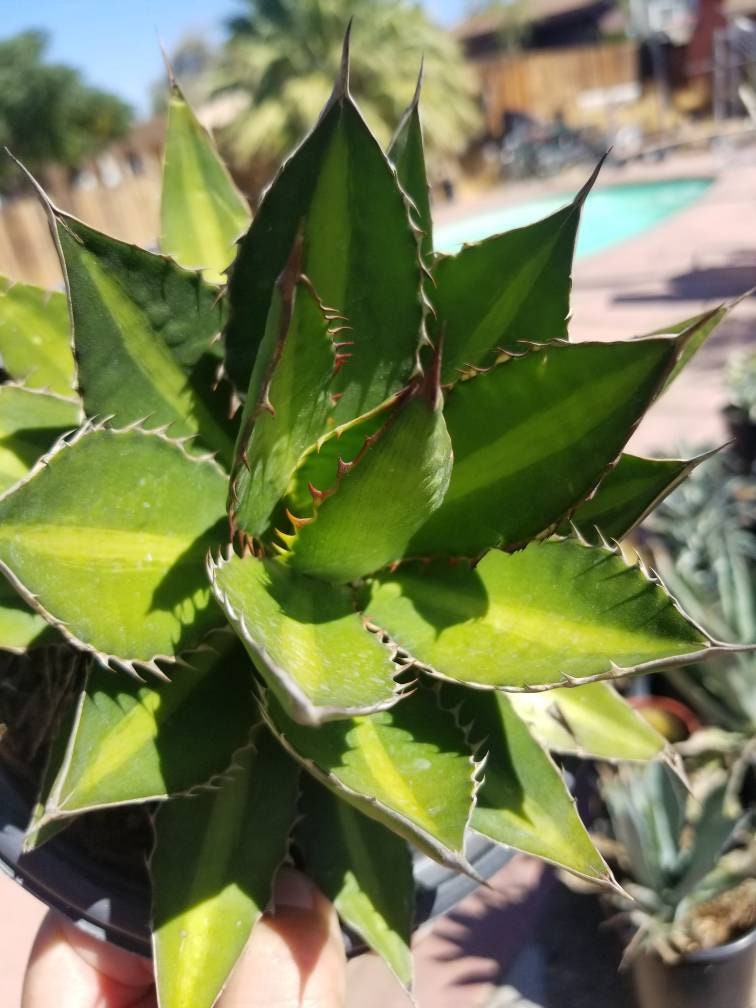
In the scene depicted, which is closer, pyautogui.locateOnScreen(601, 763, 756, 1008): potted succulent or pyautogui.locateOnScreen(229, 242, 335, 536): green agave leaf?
pyautogui.locateOnScreen(229, 242, 335, 536): green agave leaf

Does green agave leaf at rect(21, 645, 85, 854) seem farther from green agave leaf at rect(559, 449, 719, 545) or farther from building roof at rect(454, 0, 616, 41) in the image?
building roof at rect(454, 0, 616, 41)

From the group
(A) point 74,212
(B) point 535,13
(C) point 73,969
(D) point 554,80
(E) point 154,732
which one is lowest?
(C) point 73,969

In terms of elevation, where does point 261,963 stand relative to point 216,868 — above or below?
below

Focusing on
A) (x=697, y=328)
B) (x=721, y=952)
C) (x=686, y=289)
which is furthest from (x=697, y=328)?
(x=686, y=289)

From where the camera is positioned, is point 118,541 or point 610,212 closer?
point 118,541

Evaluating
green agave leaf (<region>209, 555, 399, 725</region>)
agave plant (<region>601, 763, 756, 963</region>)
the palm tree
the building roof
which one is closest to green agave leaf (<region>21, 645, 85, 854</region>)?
green agave leaf (<region>209, 555, 399, 725</region>)

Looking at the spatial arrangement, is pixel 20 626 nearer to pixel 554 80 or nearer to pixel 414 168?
pixel 414 168

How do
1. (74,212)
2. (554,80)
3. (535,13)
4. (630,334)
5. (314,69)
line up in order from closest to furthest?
(630,334) → (74,212) → (314,69) → (554,80) → (535,13)
